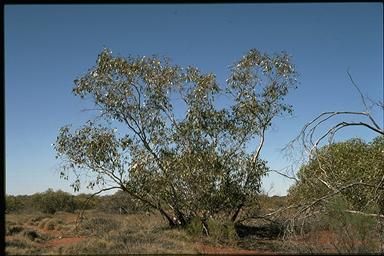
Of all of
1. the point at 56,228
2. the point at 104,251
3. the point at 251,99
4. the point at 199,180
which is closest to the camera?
the point at 104,251

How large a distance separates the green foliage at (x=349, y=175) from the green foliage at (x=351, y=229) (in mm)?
523

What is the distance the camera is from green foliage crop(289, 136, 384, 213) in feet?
34.1

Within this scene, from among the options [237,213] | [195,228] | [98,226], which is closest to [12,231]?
[98,226]

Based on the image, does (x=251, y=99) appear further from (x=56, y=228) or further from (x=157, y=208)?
(x=56, y=228)

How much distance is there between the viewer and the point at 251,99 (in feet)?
49.7

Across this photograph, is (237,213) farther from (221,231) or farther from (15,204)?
(15,204)

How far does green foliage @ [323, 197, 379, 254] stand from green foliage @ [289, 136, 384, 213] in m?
0.52

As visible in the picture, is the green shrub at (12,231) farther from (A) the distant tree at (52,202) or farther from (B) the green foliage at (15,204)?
(A) the distant tree at (52,202)

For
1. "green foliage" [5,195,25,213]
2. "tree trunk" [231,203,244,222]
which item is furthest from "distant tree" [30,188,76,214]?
"tree trunk" [231,203,244,222]

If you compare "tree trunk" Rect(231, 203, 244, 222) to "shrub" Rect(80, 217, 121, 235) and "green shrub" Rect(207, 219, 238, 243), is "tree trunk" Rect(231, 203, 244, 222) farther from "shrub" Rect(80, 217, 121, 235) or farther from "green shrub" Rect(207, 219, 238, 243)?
"shrub" Rect(80, 217, 121, 235)

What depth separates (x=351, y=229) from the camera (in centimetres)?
862

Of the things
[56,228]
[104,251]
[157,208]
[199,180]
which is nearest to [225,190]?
[199,180]

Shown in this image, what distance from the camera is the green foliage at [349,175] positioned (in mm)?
Answer: 10406

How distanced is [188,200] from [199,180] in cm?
94
